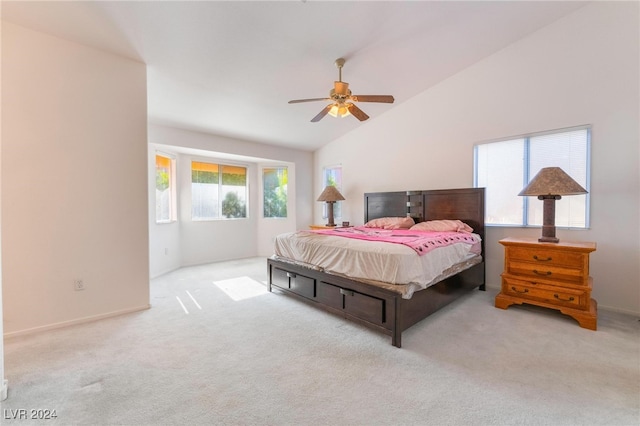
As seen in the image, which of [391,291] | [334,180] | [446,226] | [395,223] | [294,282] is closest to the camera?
[391,291]

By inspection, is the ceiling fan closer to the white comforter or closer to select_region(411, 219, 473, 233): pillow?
the white comforter

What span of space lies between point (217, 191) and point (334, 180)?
2584mm

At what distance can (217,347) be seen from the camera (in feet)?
7.20

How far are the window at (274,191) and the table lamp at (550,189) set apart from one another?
4617 millimetres

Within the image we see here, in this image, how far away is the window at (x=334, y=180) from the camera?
5.86 meters

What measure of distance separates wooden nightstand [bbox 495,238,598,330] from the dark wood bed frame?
0.49m

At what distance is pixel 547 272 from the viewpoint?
2752 millimetres

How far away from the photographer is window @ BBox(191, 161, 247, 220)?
543cm

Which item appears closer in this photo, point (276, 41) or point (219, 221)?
point (276, 41)

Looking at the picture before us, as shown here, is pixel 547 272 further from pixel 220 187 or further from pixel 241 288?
Answer: pixel 220 187

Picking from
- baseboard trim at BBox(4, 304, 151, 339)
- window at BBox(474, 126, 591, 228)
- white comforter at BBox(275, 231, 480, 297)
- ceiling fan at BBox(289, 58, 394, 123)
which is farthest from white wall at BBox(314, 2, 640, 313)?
baseboard trim at BBox(4, 304, 151, 339)

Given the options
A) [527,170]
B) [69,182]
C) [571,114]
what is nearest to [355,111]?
[527,170]

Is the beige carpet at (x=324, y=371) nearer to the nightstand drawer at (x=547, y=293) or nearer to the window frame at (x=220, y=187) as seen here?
the nightstand drawer at (x=547, y=293)

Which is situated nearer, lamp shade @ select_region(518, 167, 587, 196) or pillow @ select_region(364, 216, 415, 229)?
lamp shade @ select_region(518, 167, 587, 196)
